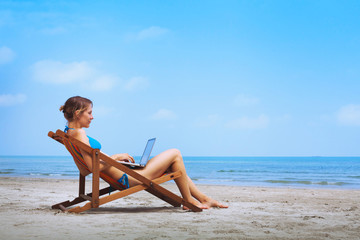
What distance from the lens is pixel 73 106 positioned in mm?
4594

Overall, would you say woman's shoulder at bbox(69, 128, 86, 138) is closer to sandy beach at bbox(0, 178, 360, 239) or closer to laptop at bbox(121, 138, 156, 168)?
laptop at bbox(121, 138, 156, 168)

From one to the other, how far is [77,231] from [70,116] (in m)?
1.59

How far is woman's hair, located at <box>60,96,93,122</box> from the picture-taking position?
459 centimetres

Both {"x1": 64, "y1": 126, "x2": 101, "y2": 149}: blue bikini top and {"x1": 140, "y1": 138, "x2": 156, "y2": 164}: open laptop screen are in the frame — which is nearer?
{"x1": 64, "y1": 126, "x2": 101, "y2": 149}: blue bikini top

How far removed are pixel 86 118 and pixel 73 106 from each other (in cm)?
21

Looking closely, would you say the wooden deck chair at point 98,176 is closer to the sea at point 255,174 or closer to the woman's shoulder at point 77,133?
the woman's shoulder at point 77,133

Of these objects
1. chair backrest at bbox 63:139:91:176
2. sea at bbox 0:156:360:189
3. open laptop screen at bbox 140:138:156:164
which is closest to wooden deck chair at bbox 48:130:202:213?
chair backrest at bbox 63:139:91:176

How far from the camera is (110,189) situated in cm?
500

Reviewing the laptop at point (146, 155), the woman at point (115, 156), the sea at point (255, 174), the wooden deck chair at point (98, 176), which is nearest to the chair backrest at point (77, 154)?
the wooden deck chair at point (98, 176)

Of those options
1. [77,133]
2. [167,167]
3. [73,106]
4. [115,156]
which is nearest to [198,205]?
[167,167]

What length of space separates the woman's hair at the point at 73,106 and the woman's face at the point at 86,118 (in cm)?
4

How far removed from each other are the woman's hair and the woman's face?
0.11ft

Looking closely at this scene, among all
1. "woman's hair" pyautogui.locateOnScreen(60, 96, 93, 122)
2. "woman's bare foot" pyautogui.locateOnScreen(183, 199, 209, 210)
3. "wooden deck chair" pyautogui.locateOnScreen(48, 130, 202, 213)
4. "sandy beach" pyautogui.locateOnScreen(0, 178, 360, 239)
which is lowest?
"sandy beach" pyautogui.locateOnScreen(0, 178, 360, 239)

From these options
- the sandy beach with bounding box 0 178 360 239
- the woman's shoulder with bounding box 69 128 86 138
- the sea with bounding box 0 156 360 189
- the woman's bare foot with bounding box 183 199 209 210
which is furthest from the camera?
the sea with bounding box 0 156 360 189
